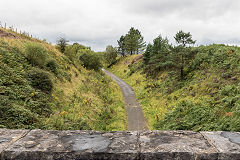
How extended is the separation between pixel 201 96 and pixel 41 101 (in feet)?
45.8

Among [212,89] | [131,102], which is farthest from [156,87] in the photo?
[212,89]

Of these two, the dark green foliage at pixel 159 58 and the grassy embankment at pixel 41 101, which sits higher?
the dark green foliage at pixel 159 58

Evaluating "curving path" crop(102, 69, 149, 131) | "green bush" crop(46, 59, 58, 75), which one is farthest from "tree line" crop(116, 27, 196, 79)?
"green bush" crop(46, 59, 58, 75)

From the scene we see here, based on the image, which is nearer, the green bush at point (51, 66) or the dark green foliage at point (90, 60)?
the green bush at point (51, 66)

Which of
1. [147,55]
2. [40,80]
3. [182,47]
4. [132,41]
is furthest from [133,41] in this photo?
[40,80]

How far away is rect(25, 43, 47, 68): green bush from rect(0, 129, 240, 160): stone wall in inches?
628

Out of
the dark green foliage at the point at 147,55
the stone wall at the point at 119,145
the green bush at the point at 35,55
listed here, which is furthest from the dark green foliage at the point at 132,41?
the stone wall at the point at 119,145

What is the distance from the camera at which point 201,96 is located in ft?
51.9

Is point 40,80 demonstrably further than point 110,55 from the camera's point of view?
No

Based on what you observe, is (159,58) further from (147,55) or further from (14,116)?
(14,116)

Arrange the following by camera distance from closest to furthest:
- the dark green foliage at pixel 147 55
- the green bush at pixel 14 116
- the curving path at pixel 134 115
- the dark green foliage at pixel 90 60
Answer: the green bush at pixel 14 116
the curving path at pixel 134 115
the dark green foliage at pixel 90 60
the dark green foliage at pixel 147 55

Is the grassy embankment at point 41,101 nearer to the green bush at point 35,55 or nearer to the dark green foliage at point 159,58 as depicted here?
the green bush at point 35,55

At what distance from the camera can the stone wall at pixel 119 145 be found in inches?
91.2

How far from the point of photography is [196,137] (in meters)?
2.80
